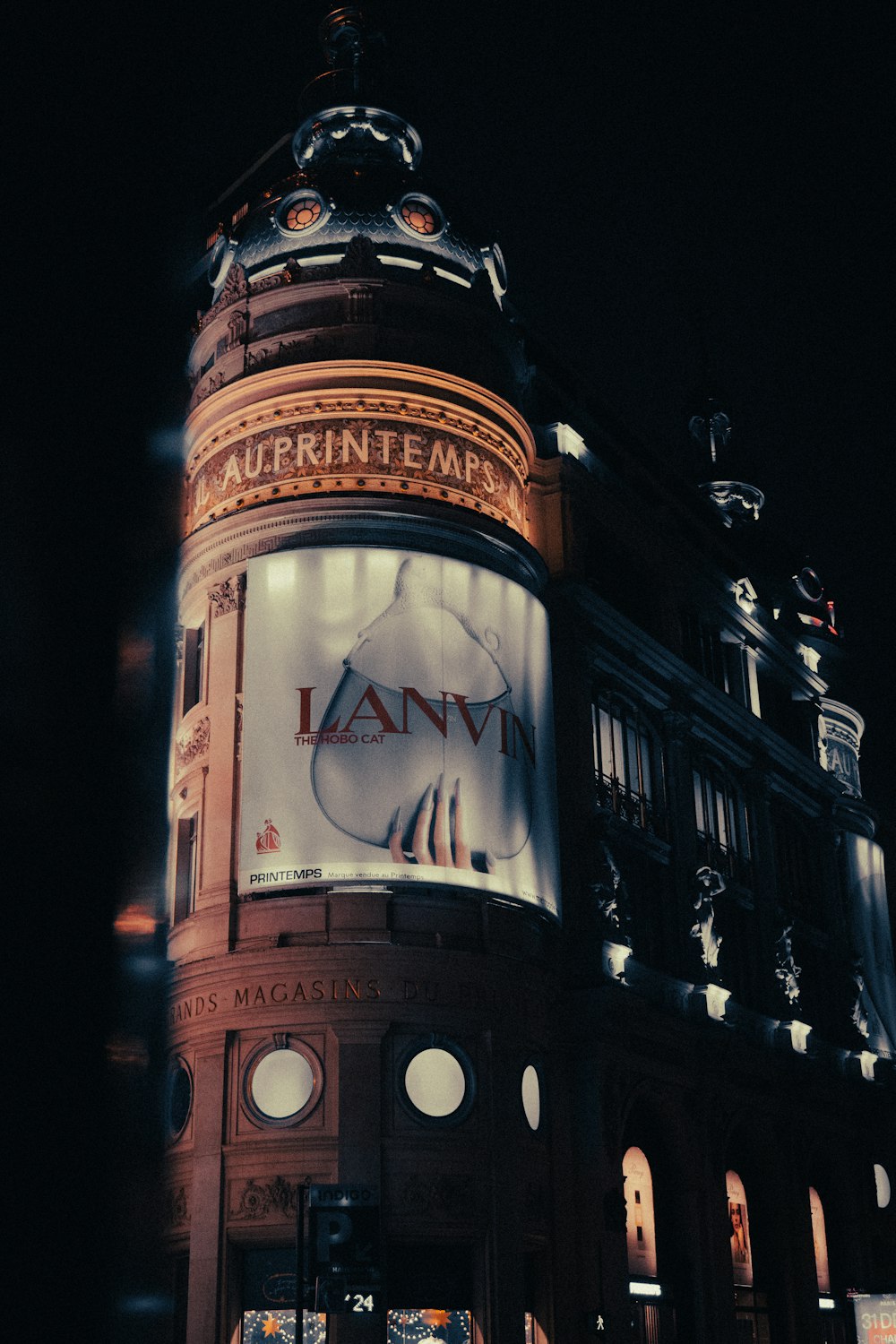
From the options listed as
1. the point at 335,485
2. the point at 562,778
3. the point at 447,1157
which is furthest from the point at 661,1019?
the point at 335,485

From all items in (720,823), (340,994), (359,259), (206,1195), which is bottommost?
(206,1195)

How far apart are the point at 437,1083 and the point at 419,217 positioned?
22822mm

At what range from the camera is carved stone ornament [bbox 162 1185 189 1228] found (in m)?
33.2

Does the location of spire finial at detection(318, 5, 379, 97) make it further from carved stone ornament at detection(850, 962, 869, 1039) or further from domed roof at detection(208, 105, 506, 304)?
carved stone ornament at detection(850, 962, 869, 1039)

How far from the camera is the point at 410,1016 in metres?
32.8

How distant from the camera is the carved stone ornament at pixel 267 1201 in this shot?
31531 mm

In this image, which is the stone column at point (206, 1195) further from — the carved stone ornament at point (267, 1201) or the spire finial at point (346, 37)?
the spire finial at point (346, 37)

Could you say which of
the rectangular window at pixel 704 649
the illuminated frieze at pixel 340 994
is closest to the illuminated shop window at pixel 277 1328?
the illuminated frieze at pixel 340 994

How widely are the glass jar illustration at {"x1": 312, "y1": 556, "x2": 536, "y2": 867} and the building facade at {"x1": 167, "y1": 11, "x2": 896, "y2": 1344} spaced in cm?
7

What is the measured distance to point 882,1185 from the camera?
183 ft

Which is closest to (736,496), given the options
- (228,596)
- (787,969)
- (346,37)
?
(787,969)

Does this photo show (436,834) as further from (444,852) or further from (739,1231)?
(739,1231)

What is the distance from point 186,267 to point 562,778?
20.0 metres

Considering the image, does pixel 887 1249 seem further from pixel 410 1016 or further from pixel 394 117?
pixel 394 117
